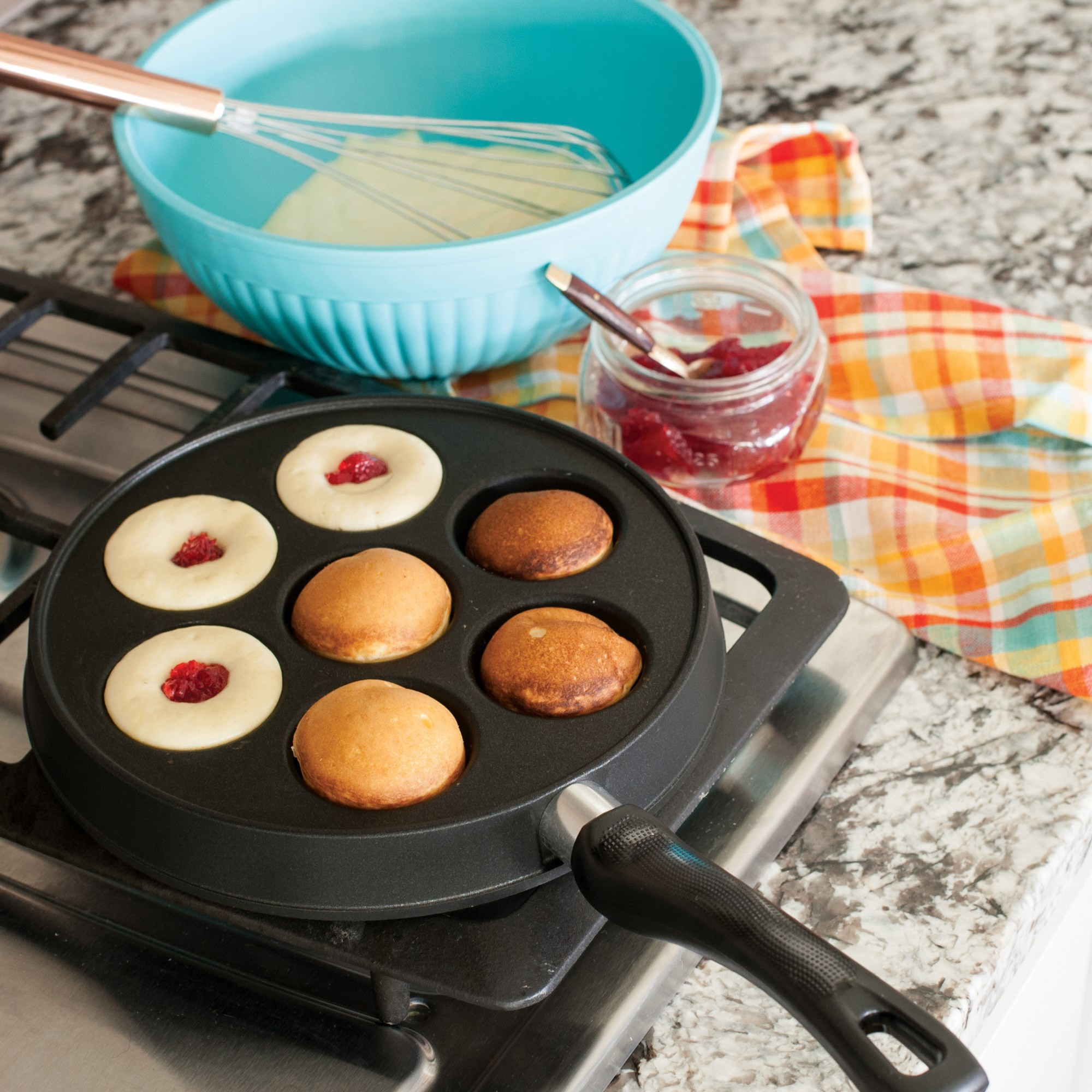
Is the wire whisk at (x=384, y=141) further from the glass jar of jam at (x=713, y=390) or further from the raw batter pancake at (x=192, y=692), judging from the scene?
the raw batter pancake at (x=192, y=692)

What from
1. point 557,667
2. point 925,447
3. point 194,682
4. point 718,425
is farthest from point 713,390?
point 194,682

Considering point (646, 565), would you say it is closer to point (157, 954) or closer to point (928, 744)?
point (928, 744)

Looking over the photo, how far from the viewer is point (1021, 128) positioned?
4.42ft

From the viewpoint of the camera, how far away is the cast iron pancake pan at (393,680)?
1.90 ft

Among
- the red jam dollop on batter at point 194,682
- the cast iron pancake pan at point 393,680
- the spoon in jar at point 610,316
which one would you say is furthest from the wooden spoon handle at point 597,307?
the red jam dollop on batter at point 194,682

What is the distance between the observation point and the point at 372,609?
69 centimetres

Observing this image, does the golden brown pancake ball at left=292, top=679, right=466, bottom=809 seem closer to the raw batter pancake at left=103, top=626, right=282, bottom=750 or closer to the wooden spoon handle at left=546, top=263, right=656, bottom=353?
the raw batter pancake at left=103, top=626, right=282, bottom=750

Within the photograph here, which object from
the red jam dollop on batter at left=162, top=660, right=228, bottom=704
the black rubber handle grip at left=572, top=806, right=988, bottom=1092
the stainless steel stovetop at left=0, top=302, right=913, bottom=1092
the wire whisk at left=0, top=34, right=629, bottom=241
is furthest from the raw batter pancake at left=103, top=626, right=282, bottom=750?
the wire whisk at left=0, top=34, right=629, bottom=241

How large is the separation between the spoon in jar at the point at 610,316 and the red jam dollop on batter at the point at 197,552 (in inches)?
12.7

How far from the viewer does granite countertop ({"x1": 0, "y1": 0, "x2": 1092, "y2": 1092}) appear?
0.66 m

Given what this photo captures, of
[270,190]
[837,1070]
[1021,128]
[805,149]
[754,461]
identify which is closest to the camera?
[837,1070]

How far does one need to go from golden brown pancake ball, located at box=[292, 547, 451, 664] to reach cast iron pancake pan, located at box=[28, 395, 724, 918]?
1 cm

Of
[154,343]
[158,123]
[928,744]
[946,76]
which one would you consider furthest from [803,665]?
[946,76]

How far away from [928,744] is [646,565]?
23 centimetres
